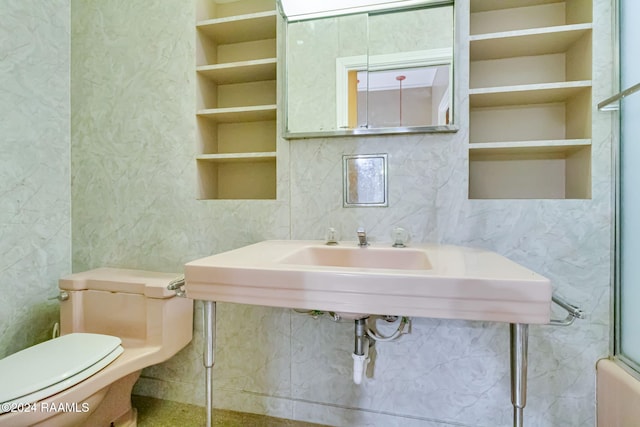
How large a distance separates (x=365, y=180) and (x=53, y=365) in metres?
1.25

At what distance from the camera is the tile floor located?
1.37 m

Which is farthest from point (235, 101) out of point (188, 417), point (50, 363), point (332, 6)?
point (188, 417)

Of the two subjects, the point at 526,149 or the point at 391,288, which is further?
the point at 526,149

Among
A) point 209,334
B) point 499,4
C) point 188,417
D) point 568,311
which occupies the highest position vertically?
point 499,4

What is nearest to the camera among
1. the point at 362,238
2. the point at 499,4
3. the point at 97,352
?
the point at 97,352

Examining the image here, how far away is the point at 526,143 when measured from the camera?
1.16m

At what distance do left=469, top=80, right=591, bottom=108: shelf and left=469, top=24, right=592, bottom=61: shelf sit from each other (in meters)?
0.18

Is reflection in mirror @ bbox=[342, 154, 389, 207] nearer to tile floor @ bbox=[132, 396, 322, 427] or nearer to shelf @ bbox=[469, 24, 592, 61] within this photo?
shelf @ bbox=[469, 24, 592, 61]

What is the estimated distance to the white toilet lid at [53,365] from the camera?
866 mm

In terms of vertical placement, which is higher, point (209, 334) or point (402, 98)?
point (402, 98)

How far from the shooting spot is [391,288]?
0.70 m

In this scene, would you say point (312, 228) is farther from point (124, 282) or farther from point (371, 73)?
point (124, 282)

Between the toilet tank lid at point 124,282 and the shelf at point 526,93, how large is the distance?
1.49 m

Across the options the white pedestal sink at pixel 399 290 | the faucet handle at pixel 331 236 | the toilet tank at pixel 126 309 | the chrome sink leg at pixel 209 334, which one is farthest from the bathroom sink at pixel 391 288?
the toilet tank at pixel 126 309
